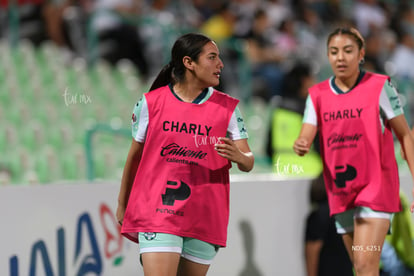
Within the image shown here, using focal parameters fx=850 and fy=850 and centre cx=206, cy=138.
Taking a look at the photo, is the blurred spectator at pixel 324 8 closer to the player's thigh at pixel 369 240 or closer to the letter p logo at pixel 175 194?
the player's thigh at pixel 369 240

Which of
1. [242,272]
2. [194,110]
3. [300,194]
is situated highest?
[194,110]

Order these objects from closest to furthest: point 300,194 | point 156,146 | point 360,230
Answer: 1. point 156,146
2. point 360,230
3. point 300,194

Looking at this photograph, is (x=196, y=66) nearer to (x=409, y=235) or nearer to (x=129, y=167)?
(x=129, y=167)

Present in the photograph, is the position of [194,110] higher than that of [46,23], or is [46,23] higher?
[46,23]

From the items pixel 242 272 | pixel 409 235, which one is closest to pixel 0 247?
pixel 242 272

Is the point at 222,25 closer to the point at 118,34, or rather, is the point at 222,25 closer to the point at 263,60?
the point at 263,60

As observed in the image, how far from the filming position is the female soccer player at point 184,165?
4.31 meters

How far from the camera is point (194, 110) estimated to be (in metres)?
4.40

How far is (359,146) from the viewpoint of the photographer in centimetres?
503

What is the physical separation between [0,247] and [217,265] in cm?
172

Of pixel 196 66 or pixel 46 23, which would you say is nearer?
pixel 196 66

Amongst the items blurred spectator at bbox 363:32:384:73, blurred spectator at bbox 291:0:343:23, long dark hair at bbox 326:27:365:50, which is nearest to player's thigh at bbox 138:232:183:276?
long dark hair at bbox 326:27:365:50

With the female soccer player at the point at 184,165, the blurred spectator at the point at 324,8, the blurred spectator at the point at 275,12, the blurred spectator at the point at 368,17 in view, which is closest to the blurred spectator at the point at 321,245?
the female soccer player at the point at 184,165

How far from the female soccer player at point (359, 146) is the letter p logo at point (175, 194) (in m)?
0.89
